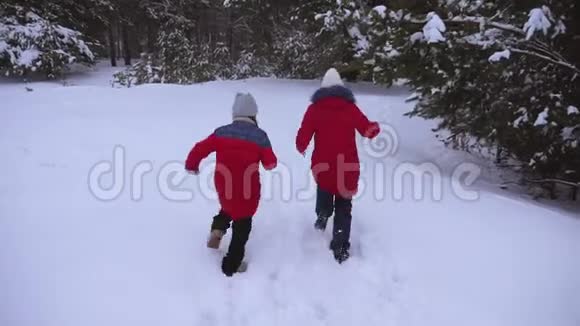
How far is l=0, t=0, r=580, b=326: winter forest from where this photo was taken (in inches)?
138

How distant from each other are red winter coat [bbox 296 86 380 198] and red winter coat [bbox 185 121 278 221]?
1.73 ft

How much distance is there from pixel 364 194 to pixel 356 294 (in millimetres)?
1717

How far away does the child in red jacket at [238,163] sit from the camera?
3631 mm

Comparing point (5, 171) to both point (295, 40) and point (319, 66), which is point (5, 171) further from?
point (295, 40)

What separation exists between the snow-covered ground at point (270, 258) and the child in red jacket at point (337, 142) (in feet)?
1.22

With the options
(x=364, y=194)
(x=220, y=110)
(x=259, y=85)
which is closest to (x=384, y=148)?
(x=364, y=194)

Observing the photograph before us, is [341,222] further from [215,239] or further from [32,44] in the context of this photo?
[32,44]

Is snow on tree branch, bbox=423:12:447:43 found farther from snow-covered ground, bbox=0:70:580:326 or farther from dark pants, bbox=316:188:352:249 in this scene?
dark pants, bbox=316:188:352:249

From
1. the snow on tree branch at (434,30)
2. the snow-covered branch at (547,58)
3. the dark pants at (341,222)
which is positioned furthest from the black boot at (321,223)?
the snow-covered branch at (547,58)

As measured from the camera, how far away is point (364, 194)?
521cm

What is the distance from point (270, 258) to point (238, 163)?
3.31ft

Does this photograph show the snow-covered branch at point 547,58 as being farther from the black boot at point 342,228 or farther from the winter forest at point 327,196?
the black boot at point 342,228

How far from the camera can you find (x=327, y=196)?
13.9 ft

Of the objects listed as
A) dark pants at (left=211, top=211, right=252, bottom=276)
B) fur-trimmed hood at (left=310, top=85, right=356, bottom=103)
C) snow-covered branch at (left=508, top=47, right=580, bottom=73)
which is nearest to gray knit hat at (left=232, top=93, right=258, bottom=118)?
fur-trimmed hood at (left=310, top=85, right=356, bottom=103)
